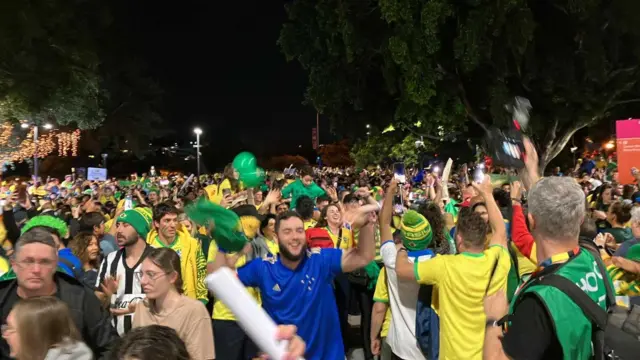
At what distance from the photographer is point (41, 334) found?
2801 millimetres

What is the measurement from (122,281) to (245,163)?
2.69m

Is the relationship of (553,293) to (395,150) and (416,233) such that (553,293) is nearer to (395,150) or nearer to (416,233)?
(416,233)

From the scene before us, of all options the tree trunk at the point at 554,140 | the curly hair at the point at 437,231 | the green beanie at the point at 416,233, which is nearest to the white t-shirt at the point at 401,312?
the green beanie at the point at 416,233

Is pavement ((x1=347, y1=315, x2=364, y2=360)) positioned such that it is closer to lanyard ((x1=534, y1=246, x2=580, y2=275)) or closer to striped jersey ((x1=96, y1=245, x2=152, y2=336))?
striped jersey ((x1=96, y1=245, x2=152, y2=336))

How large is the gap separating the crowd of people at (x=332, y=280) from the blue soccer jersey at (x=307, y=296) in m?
0.01

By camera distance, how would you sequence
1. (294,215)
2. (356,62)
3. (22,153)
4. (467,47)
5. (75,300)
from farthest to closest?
(22,153), (356,62), (467,47), (294,215), (75,300)

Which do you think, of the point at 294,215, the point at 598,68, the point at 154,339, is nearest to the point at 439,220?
the point at 294,215

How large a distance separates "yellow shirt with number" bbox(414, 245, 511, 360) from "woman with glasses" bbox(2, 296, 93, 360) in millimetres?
2321

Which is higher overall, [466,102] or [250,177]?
[466,102]

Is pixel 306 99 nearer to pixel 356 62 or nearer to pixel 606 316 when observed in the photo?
pixel 356 62

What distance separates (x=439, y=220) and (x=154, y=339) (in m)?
3.83

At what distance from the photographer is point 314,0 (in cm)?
2339

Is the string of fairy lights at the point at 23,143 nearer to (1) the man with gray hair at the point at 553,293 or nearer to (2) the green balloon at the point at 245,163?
(2) the green balloon at the point at 245,163

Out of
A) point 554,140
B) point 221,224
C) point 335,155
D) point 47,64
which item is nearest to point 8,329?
point 221,224
